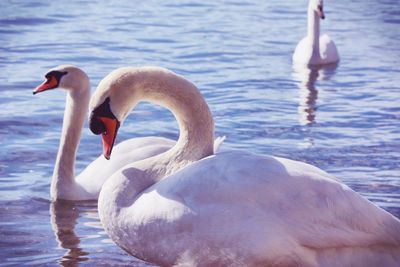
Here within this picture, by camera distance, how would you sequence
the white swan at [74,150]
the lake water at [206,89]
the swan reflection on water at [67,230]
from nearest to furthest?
the swan reflection on water at [67,230] → the lake water at [206,89] → the white swan at [74,150]

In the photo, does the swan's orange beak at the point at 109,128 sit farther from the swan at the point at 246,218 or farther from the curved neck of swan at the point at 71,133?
the curved neck of swan at the point at 71,133

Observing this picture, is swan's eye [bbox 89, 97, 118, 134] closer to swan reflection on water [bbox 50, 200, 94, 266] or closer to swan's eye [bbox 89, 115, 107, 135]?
swan's eye [bbox 89, 115, 107, 135]

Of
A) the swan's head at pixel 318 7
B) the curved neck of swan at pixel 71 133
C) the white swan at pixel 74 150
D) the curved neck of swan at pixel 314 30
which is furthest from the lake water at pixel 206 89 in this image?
the swan's head at pixel 318 7

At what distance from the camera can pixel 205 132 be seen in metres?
5.38

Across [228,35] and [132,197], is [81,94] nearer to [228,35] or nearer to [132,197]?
[132,197]

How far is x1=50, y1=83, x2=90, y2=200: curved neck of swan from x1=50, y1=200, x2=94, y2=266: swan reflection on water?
0.20 meters

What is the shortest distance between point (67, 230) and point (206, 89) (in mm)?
4724

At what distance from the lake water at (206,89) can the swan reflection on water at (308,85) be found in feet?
0.07

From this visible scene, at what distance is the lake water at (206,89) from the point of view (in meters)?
6.90

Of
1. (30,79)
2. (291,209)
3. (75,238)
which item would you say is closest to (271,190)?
(291,209)

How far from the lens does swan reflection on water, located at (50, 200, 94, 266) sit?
596 centimetres

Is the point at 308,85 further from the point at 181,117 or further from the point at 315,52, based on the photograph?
the point at 181,117

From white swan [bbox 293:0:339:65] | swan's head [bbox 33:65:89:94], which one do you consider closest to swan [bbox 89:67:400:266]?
swan's head [bbox 33:65:89:94]

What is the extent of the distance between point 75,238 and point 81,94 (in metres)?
1.63
